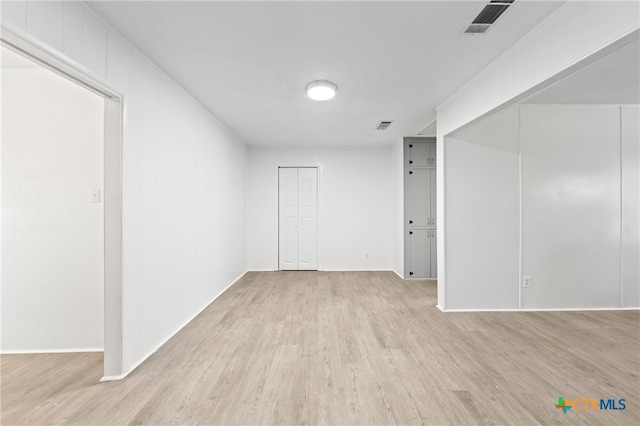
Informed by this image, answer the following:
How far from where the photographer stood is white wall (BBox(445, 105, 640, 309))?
3.88 meters

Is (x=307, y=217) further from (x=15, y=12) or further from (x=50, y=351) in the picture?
(x=15, y=12)

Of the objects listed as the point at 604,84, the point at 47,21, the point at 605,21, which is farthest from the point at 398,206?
the point at 47,21

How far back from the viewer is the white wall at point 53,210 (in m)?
2.69

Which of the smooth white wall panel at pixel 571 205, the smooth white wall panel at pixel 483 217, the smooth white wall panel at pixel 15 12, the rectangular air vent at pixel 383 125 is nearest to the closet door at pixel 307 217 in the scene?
the rectangular air vent at pixel 383 125

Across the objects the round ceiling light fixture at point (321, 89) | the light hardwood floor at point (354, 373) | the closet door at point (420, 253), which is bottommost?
the light hardwood floor at point (354, 373)

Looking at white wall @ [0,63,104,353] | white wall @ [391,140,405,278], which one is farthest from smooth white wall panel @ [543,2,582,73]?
white wall @ [391,140,405,278]

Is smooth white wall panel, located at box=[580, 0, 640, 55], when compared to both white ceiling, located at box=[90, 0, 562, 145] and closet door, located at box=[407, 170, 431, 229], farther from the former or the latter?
closet door, located at box=[407, 170, 431, 229]

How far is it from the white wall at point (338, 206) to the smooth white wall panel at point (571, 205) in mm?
2861

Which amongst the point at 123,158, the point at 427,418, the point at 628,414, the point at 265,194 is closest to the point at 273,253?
the point at 265,194

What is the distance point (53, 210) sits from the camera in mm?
2705

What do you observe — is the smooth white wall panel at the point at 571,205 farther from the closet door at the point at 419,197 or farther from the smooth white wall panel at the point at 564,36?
the smooth white wall panel at the point at 564,36

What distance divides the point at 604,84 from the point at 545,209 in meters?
1.47

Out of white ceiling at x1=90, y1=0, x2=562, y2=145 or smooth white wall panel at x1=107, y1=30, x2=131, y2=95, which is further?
smooth white wall panel at x1=107, y1=30, x2=131, y2=95

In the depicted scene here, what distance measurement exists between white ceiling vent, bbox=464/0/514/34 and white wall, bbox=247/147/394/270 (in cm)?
428
